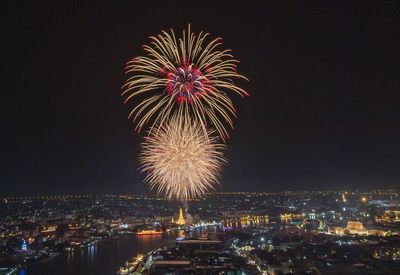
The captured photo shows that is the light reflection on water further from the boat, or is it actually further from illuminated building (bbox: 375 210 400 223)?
illuminated building (bbox: 375 210 400 223)

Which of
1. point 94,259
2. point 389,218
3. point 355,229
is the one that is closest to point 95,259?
point 94,259

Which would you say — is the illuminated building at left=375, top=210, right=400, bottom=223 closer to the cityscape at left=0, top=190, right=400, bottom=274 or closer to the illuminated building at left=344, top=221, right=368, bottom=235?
the cityscape at left=0, top=190, right=400, bottom=274

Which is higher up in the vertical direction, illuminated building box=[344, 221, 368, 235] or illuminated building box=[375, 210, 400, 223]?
illuminated building box=[375, 210, 400, 223]

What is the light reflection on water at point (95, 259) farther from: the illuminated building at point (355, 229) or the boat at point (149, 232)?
the illuminated building at point (355, 229)

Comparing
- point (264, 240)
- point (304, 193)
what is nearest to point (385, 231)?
point (264, 240)

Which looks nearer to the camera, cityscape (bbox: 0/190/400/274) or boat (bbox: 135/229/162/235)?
cityscape (bbox: 0/190/400/274)

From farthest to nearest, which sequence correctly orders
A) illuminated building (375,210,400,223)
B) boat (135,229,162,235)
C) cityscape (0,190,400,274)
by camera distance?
boat (135,229,162,235) → illuminated building (375,210,400,223) → cityscape (0,190,400,274)

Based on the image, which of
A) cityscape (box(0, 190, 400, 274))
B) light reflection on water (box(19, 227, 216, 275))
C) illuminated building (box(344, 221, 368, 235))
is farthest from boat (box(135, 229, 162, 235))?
illuminated building (box(344, 221, 368, 235))

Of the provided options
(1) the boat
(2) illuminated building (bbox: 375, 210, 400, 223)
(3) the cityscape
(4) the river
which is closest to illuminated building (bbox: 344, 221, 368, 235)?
(3) the cityscape

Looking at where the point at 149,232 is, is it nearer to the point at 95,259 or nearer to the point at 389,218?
the point at 95,259

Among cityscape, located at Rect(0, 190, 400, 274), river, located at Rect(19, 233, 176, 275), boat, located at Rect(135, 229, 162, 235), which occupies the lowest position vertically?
river, located at Rect(19, 233, 176, 275)

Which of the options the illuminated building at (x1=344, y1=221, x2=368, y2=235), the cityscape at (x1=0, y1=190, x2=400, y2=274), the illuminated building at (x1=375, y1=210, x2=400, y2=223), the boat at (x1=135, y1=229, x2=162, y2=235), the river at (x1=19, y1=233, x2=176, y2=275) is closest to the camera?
the cityscape at (x1=0, y1=190, x2=400, y2=274)

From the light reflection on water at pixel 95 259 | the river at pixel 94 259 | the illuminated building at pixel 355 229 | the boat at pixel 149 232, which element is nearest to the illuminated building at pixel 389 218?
the illuminated building at pixel 355 229
